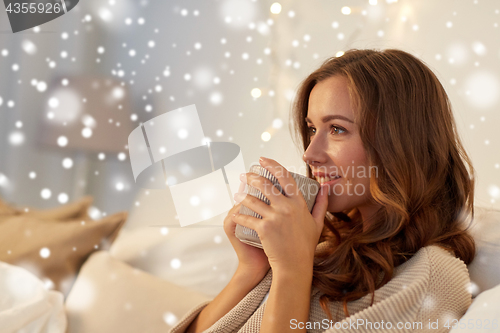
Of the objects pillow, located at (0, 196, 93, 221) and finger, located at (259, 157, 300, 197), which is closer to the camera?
finger, located at (259, 157, 300, 197)

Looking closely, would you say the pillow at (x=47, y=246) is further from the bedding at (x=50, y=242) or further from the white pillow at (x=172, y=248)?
the white pillow at (x=172, y=248)

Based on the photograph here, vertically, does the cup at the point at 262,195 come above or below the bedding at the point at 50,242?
above

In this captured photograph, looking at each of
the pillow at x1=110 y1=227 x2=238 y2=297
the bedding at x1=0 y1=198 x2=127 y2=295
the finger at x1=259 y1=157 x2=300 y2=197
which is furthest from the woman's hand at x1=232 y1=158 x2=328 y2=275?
the bedding at x1=0 y1=198 x2=127 y2=295

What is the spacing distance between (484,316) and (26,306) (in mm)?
990

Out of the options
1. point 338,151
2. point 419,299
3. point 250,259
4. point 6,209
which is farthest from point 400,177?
point 6,209

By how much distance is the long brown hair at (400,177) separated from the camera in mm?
734

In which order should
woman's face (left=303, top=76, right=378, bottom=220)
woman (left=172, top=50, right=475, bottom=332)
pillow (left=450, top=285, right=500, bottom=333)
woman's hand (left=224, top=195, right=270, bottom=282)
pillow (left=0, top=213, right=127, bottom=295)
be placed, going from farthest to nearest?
pillow (left=0, top=213, right=127, bottom=295)
woman's hand (left=224, top=195, right=270, bottom=282)
woman's face (left=303, top=76, right=378, bottom=220)
woman (left=172, top=50, right=475, bottom=332)
pillow (left=450, top=285, right=500, bottom=333)

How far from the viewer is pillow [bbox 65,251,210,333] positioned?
37.9 inches

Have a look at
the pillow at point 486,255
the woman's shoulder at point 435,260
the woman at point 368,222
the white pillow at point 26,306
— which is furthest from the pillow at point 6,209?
the pillow at point 486,255

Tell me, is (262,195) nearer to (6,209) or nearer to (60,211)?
(60,211)

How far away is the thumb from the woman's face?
0.8 inches

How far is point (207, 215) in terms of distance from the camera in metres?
1.24

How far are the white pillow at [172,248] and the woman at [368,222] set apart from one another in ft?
0.72

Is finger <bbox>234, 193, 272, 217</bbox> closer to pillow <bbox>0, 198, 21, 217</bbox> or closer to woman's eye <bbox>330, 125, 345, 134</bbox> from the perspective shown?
woman's eye <bbox>330, 125, 345, 134</bbox>
